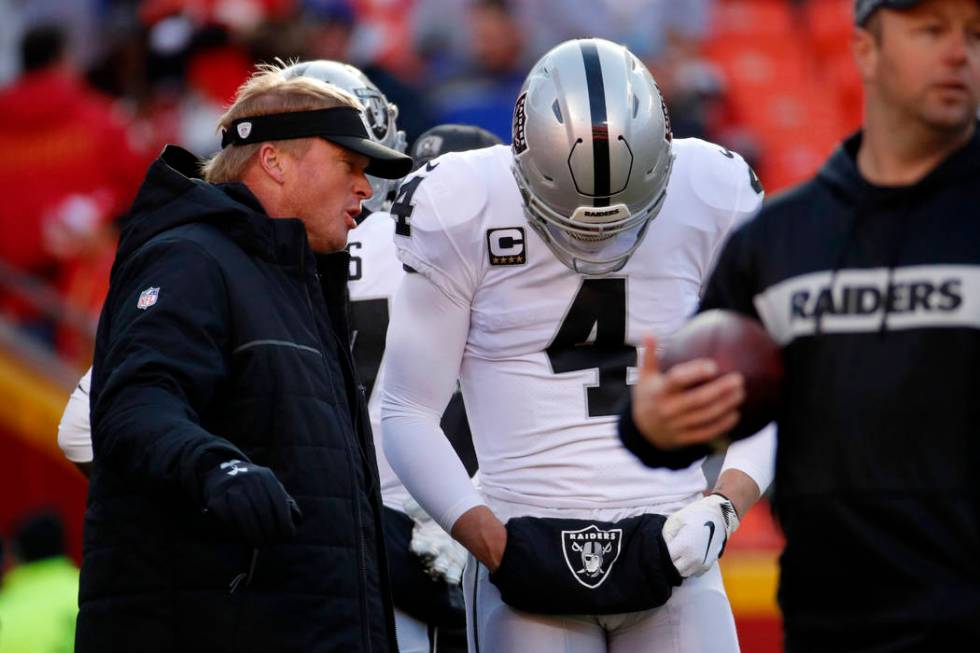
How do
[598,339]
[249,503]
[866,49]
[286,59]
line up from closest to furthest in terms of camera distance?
[866,49] → [249,503] → [598,339] → [286,59]

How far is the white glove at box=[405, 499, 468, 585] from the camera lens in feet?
15.0

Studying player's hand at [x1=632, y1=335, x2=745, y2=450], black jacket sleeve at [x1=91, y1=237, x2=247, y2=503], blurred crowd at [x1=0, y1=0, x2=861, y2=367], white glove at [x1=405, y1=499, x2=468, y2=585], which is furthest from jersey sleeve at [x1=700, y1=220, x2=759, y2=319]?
blurred crowd at [x1=0, y1=0, x2=861, y2=367]

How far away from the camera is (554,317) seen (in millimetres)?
4023

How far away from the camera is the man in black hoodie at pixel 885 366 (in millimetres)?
2668

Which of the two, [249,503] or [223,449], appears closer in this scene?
[249,503]

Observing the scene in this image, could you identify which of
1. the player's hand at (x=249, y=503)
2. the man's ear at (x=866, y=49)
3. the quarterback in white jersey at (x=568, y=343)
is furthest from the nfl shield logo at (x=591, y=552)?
the man's ear at (x=866, y=49)

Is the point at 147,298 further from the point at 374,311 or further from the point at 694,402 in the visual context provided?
the point at 374,311

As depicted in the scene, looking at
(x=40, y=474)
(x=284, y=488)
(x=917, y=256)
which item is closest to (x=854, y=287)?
(x=917, y=256)

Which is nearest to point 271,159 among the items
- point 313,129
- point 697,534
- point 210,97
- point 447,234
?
point 313,129

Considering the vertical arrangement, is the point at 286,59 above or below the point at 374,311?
above

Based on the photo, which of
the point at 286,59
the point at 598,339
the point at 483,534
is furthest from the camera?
the point at 286,59

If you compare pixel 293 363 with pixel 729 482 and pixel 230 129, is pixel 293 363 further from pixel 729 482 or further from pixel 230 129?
pixel 729 482

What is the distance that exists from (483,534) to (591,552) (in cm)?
25

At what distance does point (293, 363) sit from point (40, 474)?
18.0ft
